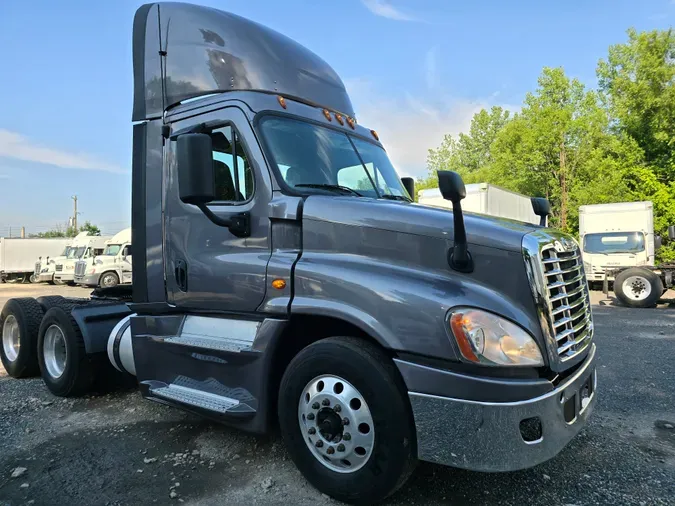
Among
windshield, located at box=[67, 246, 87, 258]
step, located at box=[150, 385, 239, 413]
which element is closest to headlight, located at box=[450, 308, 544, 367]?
step, located at box=[150, 385, 239, 413]

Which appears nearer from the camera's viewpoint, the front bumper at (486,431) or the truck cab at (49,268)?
the front bumper at (486,431)

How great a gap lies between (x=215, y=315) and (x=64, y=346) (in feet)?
8.75

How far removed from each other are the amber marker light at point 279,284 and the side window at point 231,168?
0.65 meters

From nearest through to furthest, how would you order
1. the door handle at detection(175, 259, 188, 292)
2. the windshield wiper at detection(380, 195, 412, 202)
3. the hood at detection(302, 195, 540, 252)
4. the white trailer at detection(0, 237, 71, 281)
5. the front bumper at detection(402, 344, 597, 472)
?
the front bumper at detection(402, 344, 597, 472) → the hood at detection(302, 195, 540, 252) → the door handle at detection(175, 259, 188, 292) → the windshield wiper at detection(380, 195, 412, 202) → the white trailer at detection(0, 237, 71, 281)

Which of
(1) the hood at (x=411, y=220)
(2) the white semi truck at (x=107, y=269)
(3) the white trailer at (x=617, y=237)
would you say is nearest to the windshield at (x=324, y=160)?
(1) the hood at (x=411, y=220)

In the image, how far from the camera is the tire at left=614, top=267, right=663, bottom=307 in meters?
12.8

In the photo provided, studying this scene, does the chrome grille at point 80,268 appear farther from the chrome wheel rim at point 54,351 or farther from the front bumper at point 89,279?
the chrome wheel rim at point 54,351

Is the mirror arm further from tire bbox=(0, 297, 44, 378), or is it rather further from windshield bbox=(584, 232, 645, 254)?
windshield bbox=(584, 232, 645, 254)

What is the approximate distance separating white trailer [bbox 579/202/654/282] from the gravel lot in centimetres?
1216

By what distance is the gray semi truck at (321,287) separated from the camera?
2.62 meters

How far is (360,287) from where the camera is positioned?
112 inches

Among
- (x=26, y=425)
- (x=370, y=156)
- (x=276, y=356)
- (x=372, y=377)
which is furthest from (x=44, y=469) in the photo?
(x=370, y=156)

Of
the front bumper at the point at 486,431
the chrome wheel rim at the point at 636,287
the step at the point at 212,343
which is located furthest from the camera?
the chrome wheel rim at the point at 636,287

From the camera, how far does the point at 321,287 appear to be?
9.86 ft
